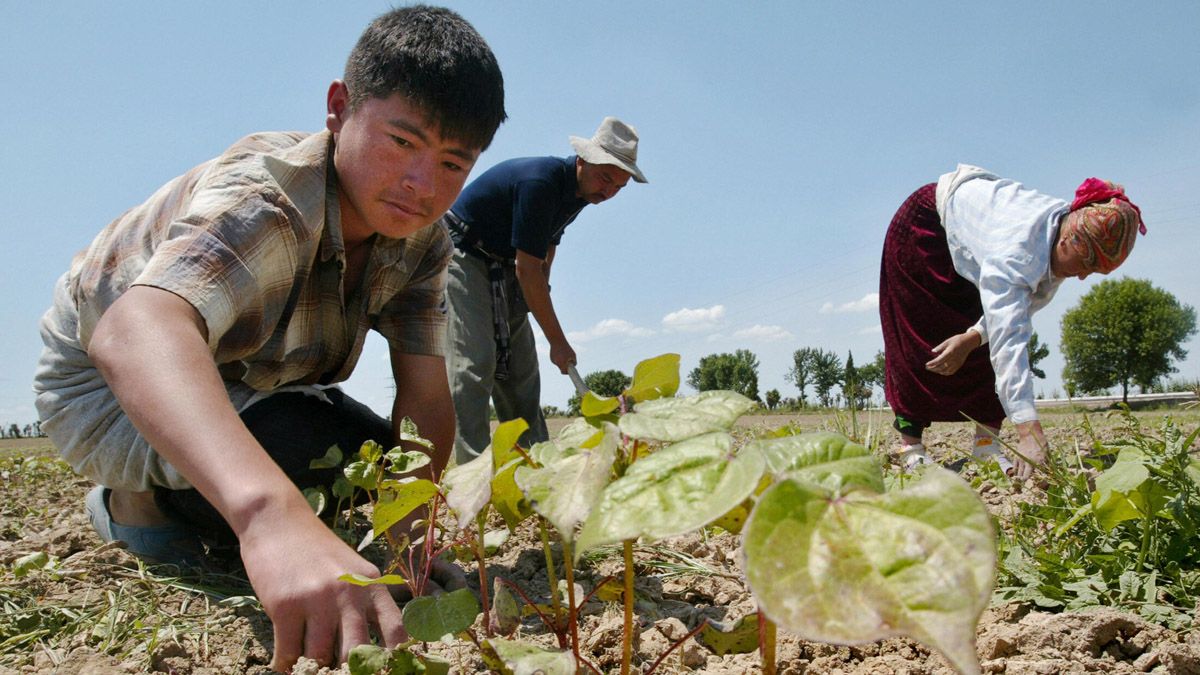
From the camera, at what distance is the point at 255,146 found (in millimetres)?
1708

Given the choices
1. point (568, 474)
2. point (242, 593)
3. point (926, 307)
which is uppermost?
point (926, 307)

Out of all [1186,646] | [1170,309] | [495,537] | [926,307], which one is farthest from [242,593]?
[1170,309]

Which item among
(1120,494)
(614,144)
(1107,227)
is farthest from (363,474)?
(614,144)

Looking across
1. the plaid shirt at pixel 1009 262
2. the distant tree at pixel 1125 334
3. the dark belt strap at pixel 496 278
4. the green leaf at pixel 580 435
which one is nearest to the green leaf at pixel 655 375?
the green leaf at pixel 580 435

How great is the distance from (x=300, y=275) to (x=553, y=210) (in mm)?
1802

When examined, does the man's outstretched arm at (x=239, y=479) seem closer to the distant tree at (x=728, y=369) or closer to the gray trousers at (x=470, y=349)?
the gray trousers at (x=470, y=349)

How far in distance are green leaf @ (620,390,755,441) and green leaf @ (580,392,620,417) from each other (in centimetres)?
4

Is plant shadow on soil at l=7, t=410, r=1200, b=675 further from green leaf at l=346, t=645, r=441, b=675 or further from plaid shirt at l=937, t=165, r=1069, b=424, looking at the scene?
plaid shirt at l=937, t=165, r=1069, b=424

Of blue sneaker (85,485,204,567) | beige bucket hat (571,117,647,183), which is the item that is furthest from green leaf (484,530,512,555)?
beige bucket hat (571,117,647,183)

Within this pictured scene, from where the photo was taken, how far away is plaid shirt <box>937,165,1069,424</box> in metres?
2.72

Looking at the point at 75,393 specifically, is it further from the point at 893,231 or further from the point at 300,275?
the point at 893,231

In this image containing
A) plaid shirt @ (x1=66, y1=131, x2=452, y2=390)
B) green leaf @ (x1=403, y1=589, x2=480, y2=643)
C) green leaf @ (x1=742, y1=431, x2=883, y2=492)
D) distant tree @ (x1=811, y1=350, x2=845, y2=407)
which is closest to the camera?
green leaf @ (x1=742, y1=431, x2=883, y2=492)

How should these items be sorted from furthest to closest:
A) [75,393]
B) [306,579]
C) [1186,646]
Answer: [75,393] < [1186,646] < [306,579]

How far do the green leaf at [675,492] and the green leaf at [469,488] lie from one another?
20 cm
